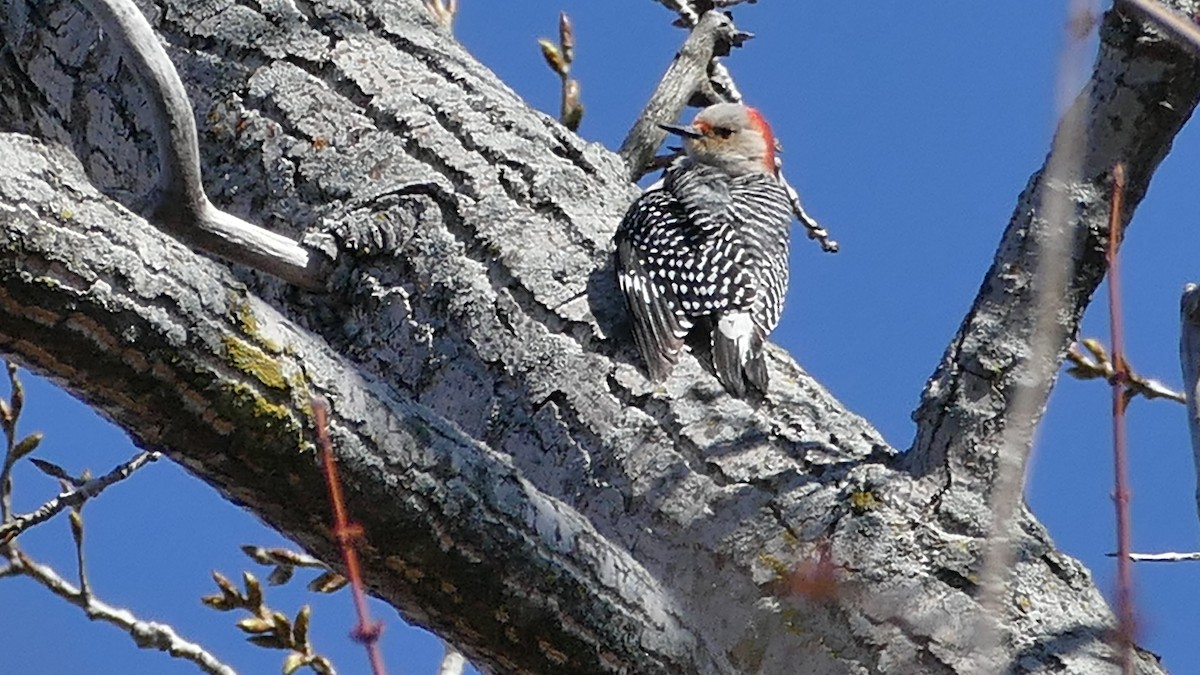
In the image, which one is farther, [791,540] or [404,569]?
[791,540]

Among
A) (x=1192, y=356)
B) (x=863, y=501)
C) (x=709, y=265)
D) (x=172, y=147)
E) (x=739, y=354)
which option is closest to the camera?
(x=1192, y=356)

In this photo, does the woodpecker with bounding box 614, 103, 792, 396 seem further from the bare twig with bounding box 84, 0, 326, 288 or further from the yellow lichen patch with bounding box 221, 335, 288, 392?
the yellow lichen patch with bounding box 221, 335, 288, 392

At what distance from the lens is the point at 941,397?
2264 mm

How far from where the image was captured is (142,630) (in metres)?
3.32

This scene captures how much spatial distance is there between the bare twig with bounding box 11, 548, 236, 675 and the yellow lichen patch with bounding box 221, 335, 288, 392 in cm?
Result: 188

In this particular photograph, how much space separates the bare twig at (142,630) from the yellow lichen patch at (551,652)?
178cm

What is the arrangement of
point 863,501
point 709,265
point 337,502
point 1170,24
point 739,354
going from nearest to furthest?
point 1170,24
point 337,502
point 863,501
point 739,354
point 709,265

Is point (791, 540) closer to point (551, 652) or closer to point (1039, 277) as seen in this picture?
point (1039, 277)

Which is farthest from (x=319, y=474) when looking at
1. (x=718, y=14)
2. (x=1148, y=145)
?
(x=718, y=14)

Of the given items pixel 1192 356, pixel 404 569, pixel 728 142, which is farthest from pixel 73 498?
pixel 728 142

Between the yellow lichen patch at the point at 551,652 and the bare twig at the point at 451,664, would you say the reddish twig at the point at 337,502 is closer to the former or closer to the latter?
the yellow lichen patch at the point at 551,652

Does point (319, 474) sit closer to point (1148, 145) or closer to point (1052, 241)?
point (1052, 241)

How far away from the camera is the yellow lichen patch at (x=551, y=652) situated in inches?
65.1

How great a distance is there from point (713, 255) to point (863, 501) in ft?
6.65
